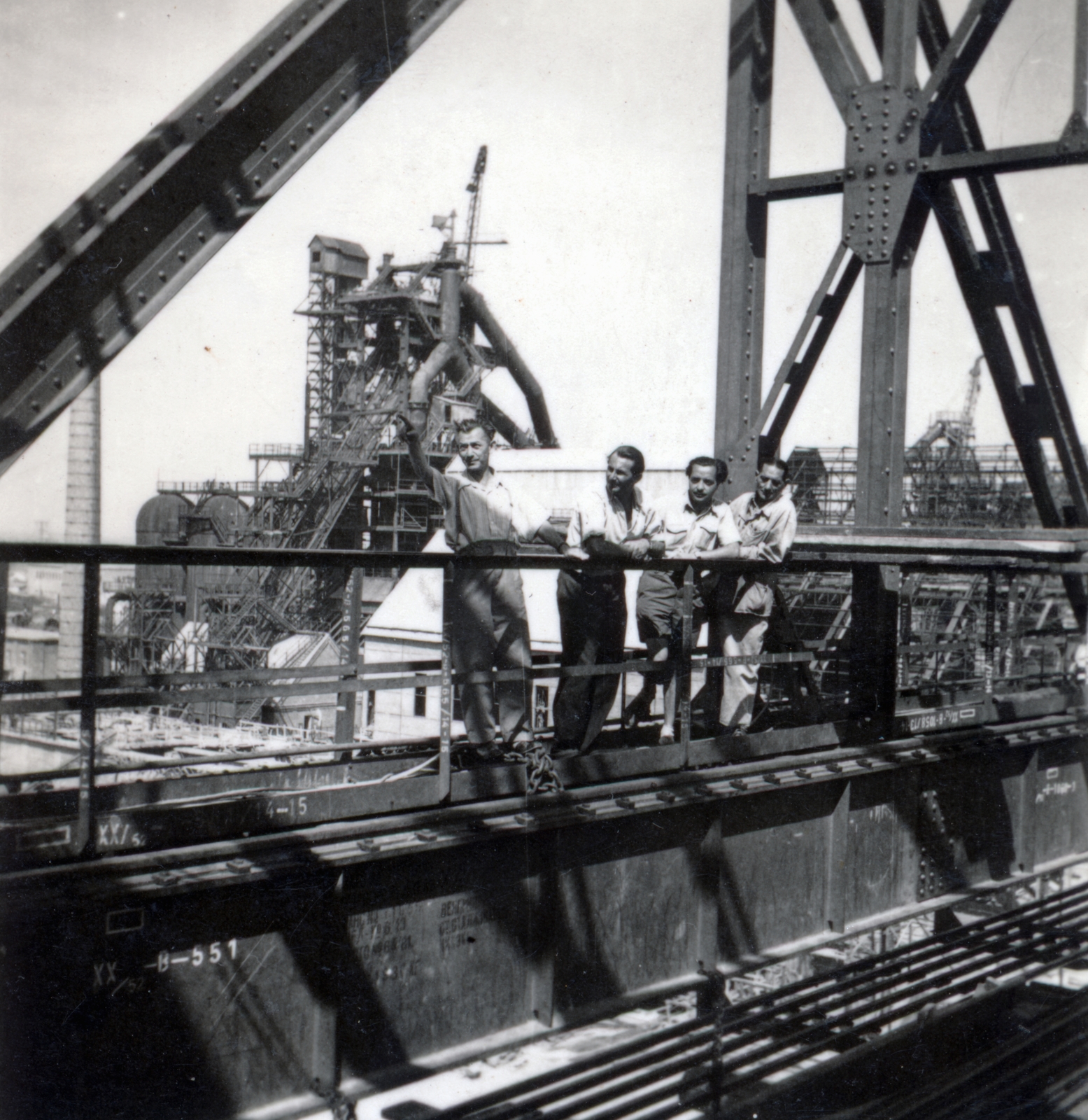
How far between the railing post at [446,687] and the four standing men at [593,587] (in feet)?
0.22

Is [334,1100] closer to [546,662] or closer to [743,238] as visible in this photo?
[546,662]

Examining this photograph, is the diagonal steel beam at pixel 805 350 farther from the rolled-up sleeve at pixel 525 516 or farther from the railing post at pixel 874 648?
the rolled-up sleeve at pixel 525 516

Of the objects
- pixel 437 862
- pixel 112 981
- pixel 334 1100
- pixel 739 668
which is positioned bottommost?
pixel 334 1100

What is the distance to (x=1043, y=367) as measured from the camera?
31.3ft

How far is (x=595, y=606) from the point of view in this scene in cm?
652

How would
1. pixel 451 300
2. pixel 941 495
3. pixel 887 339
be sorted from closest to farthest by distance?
1. pixel 887 339
2. pixel 941 495
3. pixel 451 300

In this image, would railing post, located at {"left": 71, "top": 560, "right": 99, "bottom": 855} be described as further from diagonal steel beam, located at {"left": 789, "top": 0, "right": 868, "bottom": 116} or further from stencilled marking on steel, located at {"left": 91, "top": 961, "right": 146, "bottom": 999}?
diagonal steel beam, located at {"left": 789, "top": 0, "right": 868, "bottom": 116}

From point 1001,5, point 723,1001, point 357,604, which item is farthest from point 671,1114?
point 1001,5

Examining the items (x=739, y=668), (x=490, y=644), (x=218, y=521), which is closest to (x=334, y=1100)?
(x=490, y=644)

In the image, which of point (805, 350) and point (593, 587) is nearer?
point (593, 587)

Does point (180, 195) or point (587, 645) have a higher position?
point (180, 195)

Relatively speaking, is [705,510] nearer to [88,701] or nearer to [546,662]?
[546,662]

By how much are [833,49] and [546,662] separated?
4.83 meters

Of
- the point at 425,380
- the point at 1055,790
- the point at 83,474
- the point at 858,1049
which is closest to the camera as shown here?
the point at 858,1049
